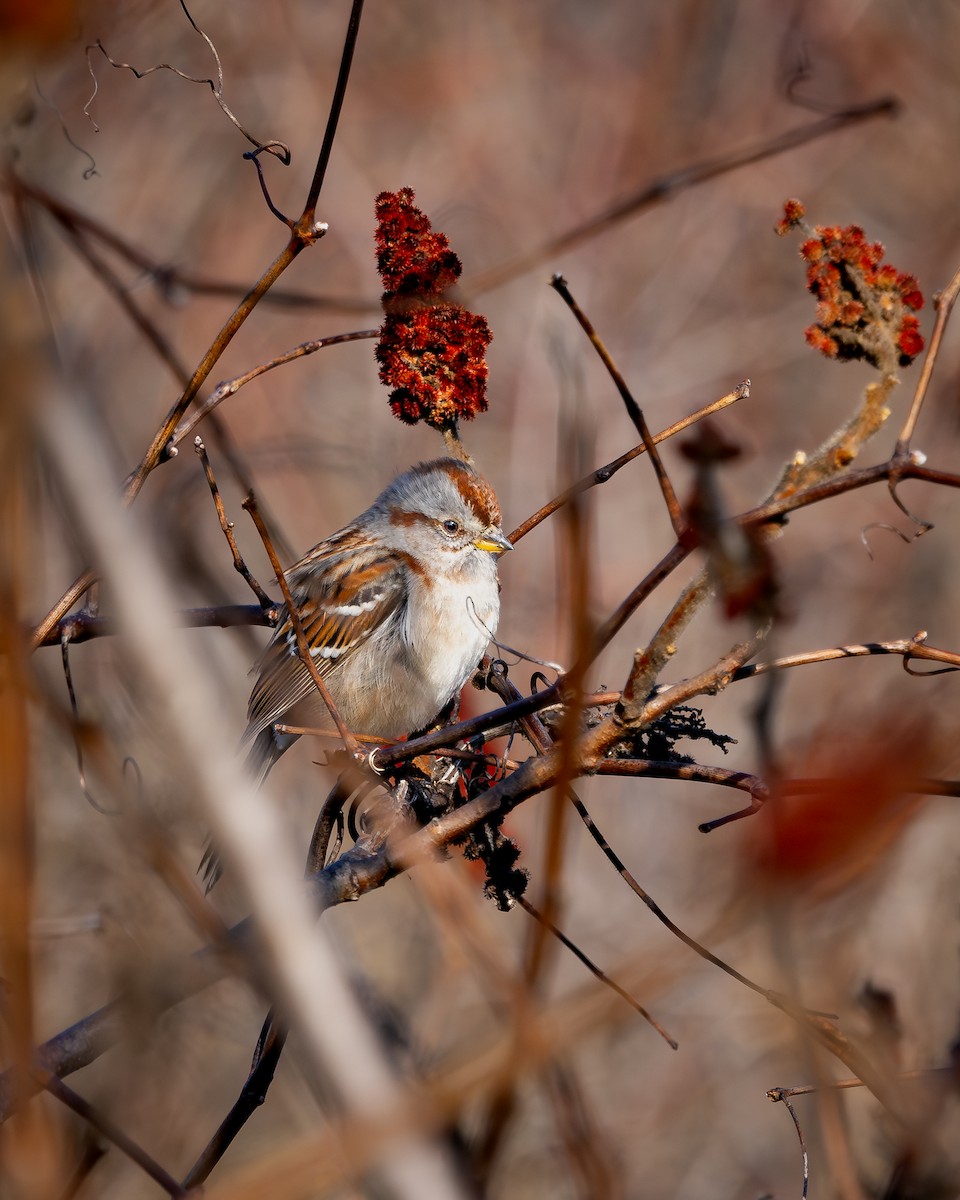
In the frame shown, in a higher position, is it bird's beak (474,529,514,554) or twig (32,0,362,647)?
bird's beak (474,529,514,554)

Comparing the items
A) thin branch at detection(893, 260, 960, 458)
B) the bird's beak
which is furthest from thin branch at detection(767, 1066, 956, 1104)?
the bird's beak

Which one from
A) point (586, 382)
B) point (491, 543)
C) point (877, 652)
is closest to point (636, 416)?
point (877, 652)

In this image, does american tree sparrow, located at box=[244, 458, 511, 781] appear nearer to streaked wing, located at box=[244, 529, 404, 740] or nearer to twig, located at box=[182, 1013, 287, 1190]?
streaked wing, located at box=[244, 529, 404, 740]

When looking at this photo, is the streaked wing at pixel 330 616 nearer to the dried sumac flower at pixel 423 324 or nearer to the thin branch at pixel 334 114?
the dried sumac flower at pixel 423 324

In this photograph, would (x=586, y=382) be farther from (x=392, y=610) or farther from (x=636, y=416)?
(x=636, y=416)

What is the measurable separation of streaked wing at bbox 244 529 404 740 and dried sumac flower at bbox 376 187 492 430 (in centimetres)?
175

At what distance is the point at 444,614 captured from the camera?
385 centimetres

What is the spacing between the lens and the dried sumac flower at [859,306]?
147 cm

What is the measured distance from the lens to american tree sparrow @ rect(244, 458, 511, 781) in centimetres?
386

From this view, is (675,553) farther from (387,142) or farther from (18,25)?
(387,142)

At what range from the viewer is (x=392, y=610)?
4.12 m

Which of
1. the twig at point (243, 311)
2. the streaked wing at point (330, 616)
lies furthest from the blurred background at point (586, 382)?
the twig at point (243, 311)

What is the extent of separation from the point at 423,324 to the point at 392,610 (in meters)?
1.92

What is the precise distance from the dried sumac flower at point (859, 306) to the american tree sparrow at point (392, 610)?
229 cm
